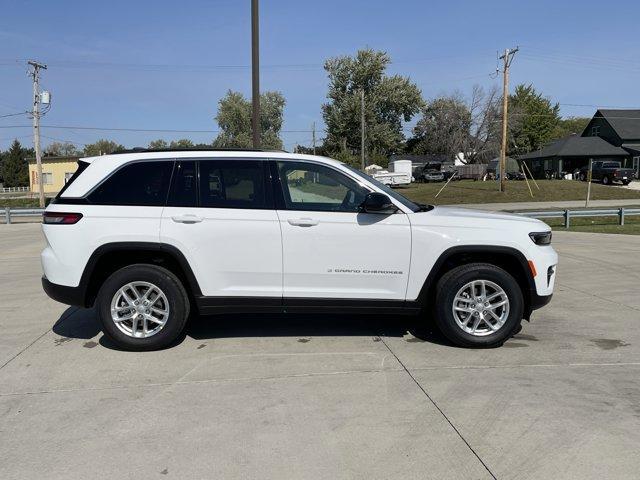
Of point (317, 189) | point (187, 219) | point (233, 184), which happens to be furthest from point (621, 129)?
point (187, 219)

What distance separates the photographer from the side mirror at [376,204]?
4.85 meters

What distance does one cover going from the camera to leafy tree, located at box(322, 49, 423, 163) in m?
62.3

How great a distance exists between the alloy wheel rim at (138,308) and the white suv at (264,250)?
0.01 m

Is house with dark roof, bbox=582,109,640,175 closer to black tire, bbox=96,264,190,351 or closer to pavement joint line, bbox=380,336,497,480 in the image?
pavement joint line, bbox=380,336,497,480

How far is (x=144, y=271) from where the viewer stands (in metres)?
4.99

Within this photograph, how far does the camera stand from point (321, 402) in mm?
3953

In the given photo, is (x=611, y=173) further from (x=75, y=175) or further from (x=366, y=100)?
(x=75, y=175)

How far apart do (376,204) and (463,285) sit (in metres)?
1.14

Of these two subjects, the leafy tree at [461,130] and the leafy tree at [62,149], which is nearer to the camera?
the leafy tree at [461,130]

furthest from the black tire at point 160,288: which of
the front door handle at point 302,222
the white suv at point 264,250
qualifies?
the front door handle at point 302,222

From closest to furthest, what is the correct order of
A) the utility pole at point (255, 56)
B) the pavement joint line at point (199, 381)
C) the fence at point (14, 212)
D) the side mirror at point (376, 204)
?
the pavement joint line at point (199, 381) < the side mirror at point (376, 204) < the utility pole at point (255, 56) < the fence at point (14, 212)

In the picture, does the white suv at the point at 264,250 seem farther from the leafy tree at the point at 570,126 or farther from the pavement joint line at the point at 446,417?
the leafy tree at the point at 570,126

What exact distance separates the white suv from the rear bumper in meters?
0.01

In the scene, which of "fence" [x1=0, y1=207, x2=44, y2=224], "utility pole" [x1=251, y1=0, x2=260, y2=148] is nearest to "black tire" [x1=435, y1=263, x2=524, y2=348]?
"utility pole" [x1=251, y1=0, x2=260, y2=148]
